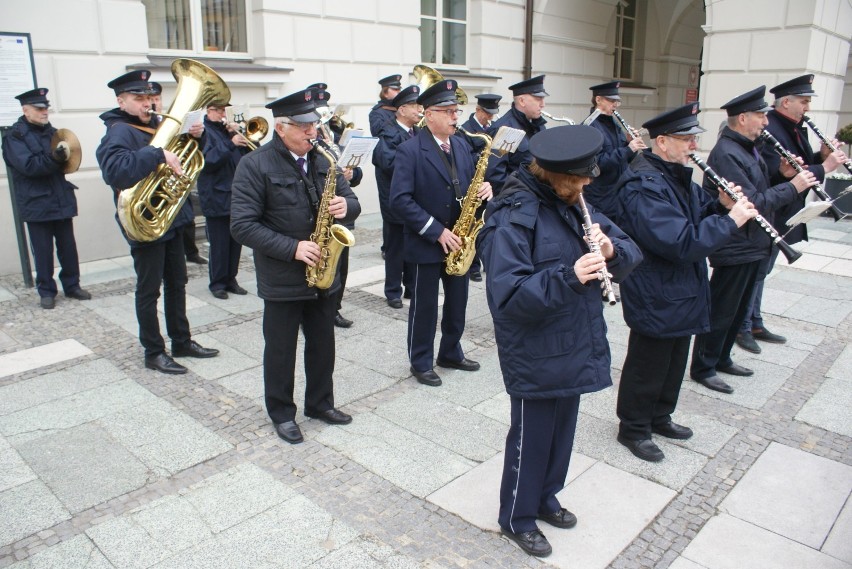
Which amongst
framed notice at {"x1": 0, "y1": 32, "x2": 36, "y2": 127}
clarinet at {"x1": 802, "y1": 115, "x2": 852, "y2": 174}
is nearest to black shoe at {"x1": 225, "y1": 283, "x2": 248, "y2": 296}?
framed notice at {"x1": 0, "y1": 32, "x2": 36, "y2": 127}

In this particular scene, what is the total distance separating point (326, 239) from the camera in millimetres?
4055

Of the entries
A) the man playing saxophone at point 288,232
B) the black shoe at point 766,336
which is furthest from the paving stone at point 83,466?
the black shoe at point 766,336

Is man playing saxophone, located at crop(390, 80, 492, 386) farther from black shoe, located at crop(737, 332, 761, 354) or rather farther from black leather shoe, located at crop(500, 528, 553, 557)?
black shoe, located at crop(737, 332, 761, 354)

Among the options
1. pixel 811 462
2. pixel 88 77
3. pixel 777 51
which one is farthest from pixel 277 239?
pixel 777 51

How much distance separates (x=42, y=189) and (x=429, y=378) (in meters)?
4.18

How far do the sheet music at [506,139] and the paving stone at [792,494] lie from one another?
297cm

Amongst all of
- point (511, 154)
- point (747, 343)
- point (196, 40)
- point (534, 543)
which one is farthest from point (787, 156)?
point (196, 40)

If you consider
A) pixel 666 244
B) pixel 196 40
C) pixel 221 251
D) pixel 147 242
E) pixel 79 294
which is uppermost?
pixel 196 40

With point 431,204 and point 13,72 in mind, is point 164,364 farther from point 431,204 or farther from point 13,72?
point 13,72

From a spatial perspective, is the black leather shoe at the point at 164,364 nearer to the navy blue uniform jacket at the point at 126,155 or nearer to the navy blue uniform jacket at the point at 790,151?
the navy blue uniform jacket at the point at 126,155

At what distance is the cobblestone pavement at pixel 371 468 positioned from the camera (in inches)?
128

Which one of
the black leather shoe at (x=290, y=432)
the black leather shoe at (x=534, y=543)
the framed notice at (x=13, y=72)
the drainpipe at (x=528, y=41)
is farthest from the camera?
the drainpipe at (x=528, y=41)

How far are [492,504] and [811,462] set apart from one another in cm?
198

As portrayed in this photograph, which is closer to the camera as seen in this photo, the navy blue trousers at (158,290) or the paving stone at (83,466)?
the paving stone at (83,466)
